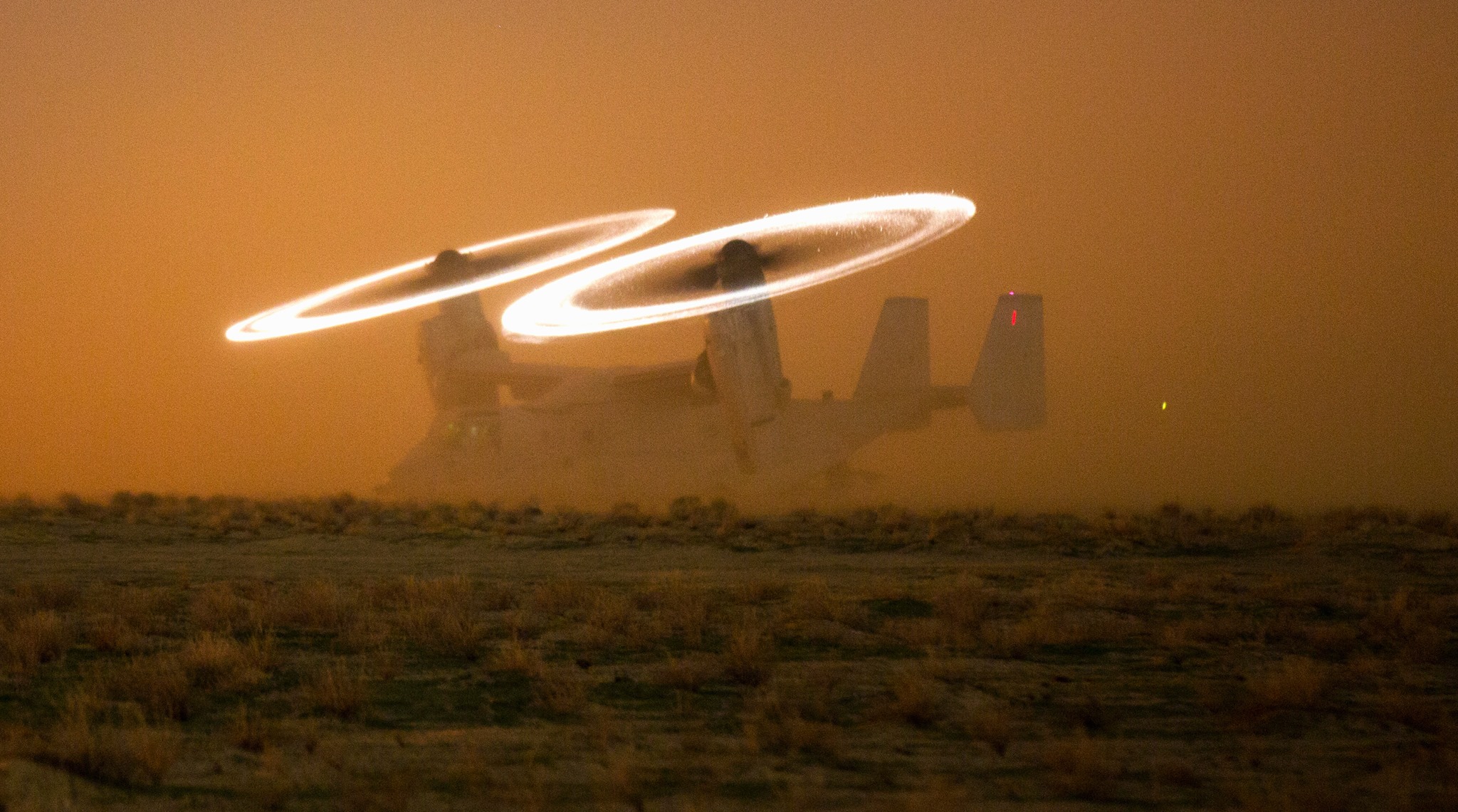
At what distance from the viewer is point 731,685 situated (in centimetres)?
838

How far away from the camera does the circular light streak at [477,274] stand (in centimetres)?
2756

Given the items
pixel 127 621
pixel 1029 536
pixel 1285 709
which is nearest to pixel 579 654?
pixel 127 621

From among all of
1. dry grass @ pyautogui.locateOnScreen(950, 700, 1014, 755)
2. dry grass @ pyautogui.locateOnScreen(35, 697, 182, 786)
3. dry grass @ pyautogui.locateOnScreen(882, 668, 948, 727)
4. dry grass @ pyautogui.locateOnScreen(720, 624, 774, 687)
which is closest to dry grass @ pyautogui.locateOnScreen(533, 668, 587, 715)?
dry grass @ pyautogui.locateOnScreen(720, 624, 774, 687)

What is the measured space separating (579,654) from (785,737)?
331cm

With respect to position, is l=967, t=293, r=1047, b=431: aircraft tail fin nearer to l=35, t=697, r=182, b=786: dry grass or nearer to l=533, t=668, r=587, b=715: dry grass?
l=533, t=668, r=587, b=715: dry grass

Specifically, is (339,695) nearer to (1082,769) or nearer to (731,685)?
(731,685)

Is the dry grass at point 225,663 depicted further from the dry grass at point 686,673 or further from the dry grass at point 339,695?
the dry grass at point 686,673

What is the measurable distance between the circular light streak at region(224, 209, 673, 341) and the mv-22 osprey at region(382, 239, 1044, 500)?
5.37 feet

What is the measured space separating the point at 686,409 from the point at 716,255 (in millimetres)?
9183

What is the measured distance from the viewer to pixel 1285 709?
7598mm

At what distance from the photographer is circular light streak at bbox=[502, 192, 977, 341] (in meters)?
23.6

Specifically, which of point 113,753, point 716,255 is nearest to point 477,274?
point 716,255

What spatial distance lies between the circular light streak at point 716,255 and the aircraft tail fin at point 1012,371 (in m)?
13.0

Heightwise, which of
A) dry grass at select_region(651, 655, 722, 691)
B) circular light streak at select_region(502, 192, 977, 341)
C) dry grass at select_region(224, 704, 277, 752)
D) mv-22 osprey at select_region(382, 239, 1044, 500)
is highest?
circular light streak at select_region(502, 192, 977, 341)
